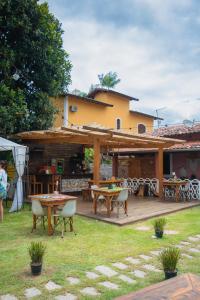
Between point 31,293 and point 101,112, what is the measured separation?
67.8ft

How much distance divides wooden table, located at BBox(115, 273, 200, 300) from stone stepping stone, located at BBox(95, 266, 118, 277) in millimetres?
2030

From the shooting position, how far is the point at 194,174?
16141 millimetres

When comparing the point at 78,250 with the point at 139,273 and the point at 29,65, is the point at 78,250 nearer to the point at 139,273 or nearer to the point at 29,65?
the point at 139,273

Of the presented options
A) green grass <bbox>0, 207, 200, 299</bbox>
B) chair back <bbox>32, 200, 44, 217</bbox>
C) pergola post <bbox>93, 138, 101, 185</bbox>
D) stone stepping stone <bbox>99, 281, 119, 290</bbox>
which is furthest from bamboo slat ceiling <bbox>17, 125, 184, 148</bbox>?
stone stepping stone <bbox>99, 281, 119, 290</bbox>

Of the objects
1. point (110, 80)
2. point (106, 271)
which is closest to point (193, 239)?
point (106, 271)

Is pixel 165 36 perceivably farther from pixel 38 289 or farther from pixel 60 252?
pixel 38 289

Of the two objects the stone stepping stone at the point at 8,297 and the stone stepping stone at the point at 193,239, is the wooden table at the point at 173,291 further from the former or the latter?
the stone stepping stone at the point at 193,239

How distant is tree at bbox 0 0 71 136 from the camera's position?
12.1 metres

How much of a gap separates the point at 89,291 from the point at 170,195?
10.8 metres

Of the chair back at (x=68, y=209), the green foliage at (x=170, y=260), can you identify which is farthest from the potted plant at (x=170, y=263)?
the chair back at (x=68, y=209)

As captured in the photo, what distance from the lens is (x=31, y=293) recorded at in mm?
4027

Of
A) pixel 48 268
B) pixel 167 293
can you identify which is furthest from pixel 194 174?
pixel 167 293

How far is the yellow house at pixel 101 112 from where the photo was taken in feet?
68.4

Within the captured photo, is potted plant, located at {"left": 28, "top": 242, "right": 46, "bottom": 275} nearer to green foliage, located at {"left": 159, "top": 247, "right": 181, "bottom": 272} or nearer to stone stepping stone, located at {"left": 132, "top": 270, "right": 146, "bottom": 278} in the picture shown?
stone stepping stone, located at {"left": 132, "top": 270, "right": 146, "bottom": 278}
